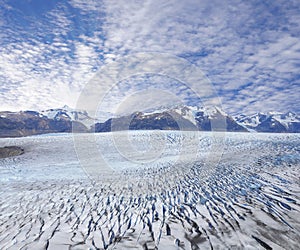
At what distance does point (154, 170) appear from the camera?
57.6 feet

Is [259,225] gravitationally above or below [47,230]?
above

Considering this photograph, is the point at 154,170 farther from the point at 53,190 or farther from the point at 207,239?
the point at 207,239

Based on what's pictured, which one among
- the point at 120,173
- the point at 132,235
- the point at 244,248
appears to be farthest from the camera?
the point at 120,173

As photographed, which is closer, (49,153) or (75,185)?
(75,185)

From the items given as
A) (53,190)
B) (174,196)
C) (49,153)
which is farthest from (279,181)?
(49,153)

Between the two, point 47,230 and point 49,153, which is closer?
point 47,230

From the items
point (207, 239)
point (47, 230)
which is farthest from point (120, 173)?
point (207, 239)

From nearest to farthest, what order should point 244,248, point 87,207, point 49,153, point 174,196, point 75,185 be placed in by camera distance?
point 244,248 < point 87,207 < point 174,196 < point 75,185 < point 49,153

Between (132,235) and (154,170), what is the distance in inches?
417

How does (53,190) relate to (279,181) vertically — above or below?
below

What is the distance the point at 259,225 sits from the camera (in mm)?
7113

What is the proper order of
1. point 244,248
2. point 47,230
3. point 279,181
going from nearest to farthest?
point 244,248 → point 47,230 → point 279,181

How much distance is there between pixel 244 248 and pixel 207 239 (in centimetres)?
101

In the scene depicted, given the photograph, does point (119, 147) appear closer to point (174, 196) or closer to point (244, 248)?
point (174, 196)
